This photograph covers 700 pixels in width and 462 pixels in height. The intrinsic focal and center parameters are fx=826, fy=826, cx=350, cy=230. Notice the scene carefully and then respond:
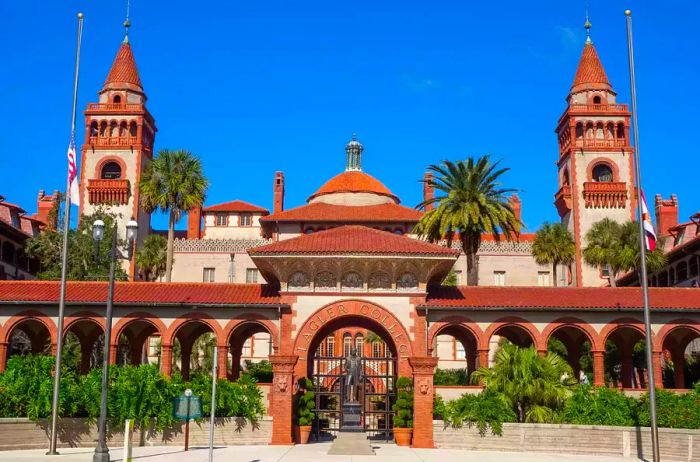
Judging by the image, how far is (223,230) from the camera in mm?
88125

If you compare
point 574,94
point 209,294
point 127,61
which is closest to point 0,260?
point 127,61

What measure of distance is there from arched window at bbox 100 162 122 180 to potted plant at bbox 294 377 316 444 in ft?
159

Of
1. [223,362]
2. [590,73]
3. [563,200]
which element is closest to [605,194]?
[563,200]

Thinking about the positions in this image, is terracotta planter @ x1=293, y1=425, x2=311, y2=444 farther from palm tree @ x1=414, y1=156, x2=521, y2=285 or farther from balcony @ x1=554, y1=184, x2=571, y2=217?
balcony @ x1=554, y1=184, x2=571, y2=217

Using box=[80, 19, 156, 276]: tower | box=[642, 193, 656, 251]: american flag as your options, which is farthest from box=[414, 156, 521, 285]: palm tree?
box=[80, 19, 156, 276]: tower

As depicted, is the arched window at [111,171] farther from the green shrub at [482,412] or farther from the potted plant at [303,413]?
the green shrub at [482,412]

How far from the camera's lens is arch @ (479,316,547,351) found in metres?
37.9

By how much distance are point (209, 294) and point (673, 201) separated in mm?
57482

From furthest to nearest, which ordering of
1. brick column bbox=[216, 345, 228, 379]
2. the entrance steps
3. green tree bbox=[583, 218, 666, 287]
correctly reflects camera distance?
1. green tree bbox=[583, 218, 666, 287]
2. brick column bbox=[216, 345, 228, 379]
3. the entrance steps

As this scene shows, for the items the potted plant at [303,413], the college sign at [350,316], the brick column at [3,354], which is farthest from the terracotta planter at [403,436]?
the brick column at [3,354]

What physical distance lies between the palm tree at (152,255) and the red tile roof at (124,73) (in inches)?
602

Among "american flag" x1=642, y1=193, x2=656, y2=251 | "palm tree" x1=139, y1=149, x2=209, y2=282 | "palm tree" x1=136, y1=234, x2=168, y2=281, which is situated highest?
"palm tree" x1=139, y1=149, x2=209, y2=282

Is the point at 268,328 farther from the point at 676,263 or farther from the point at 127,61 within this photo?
the point at 127,61

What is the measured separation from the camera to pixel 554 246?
69125 millimetres
